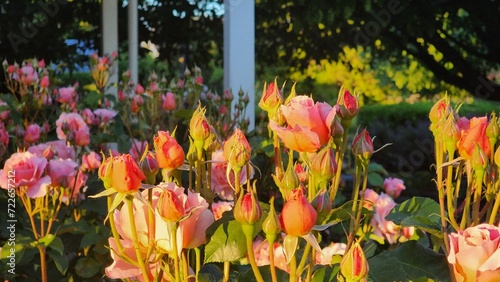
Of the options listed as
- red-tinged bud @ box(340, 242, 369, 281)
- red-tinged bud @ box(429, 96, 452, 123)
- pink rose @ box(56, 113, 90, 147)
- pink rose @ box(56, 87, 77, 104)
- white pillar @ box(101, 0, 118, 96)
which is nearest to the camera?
red-tinged bud @ box(340, 242, 369, 281)

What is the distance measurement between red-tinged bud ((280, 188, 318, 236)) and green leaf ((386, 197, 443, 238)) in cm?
23

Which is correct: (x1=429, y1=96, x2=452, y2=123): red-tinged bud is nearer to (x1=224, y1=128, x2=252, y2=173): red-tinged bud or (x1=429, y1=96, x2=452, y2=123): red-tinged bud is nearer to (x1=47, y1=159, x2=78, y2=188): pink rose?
(x1=224, y1=128, x2=252, y2=173): red-tinged bud

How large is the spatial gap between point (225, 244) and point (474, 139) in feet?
0.88

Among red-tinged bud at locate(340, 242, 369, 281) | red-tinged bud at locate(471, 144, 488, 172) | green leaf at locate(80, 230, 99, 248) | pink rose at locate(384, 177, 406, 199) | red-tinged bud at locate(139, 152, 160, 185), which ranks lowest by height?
green leaf at locate(80, 230, 99, 248)

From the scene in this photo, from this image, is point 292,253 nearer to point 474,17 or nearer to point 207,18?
point 207,18

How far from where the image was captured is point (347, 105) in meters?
0.79

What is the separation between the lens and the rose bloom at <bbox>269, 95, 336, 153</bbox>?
0.72m

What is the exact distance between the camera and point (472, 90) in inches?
337

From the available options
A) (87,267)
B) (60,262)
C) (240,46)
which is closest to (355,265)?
(60,262)

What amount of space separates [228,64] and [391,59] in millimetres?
6166

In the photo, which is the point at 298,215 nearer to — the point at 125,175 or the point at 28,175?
the point at 125,175

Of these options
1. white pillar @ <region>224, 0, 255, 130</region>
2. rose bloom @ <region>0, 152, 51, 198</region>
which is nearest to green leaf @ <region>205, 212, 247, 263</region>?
rose bloom @ <region>0, 152, 51, 198</region>

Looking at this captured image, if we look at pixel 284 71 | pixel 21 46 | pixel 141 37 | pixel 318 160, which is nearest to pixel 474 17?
pixel 284 71

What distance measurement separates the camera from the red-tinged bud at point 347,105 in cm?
78
